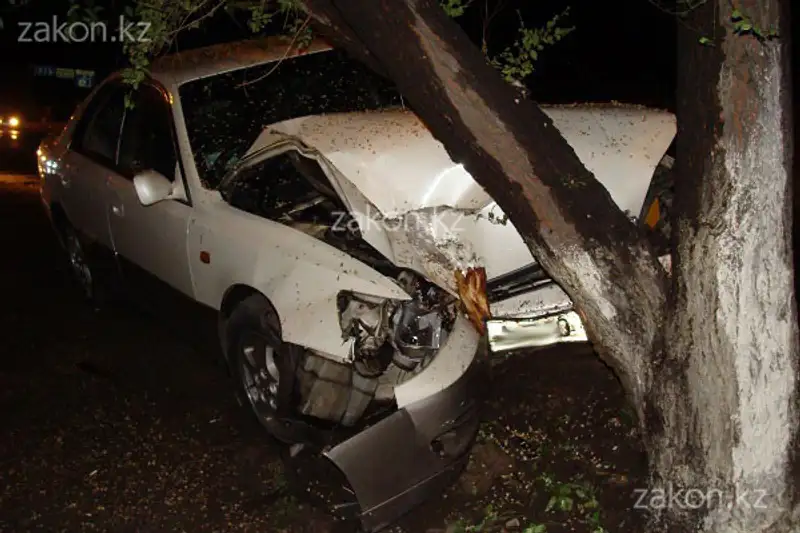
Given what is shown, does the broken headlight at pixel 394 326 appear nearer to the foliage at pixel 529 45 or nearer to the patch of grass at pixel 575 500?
the patch of grass at pixel 575 500

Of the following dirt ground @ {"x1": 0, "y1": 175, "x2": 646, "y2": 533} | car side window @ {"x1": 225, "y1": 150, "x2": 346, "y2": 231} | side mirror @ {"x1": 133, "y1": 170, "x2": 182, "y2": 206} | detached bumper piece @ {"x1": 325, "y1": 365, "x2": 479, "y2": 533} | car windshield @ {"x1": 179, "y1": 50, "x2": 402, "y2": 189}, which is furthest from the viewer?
car windshield @ {"x1": 179, "y1": 50, "x2": 402, "y2": 189}

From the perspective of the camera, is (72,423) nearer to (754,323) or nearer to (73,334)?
(73,334)

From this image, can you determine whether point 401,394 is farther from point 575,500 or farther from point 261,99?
point 261,99

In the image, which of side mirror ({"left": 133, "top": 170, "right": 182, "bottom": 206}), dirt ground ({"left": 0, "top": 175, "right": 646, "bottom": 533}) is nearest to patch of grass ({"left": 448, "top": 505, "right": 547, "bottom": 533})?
dirt ground ({"left": 0, "top": 175, "right": 646, "bottom": 533})

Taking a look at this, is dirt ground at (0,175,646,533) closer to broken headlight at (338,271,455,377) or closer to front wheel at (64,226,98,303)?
broken headlight at (338,271,455,377)

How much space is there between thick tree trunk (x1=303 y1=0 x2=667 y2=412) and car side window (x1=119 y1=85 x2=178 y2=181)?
82.2 inches

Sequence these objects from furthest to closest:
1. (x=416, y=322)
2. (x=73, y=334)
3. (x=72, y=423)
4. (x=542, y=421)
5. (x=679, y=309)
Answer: (x=73, y=334) → (x=72, y=423) → (x=542, y=421) → (x=416, y=322) → (x=679, y=309)

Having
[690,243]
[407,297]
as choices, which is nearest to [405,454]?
[407,297]

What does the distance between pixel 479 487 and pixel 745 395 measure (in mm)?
1344

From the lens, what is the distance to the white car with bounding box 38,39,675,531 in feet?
12.0

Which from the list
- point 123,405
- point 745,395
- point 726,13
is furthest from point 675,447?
point 123,405

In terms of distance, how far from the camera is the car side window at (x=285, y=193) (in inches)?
169

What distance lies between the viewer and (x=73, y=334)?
6.11 meters

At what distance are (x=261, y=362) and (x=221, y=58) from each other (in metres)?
2.02
